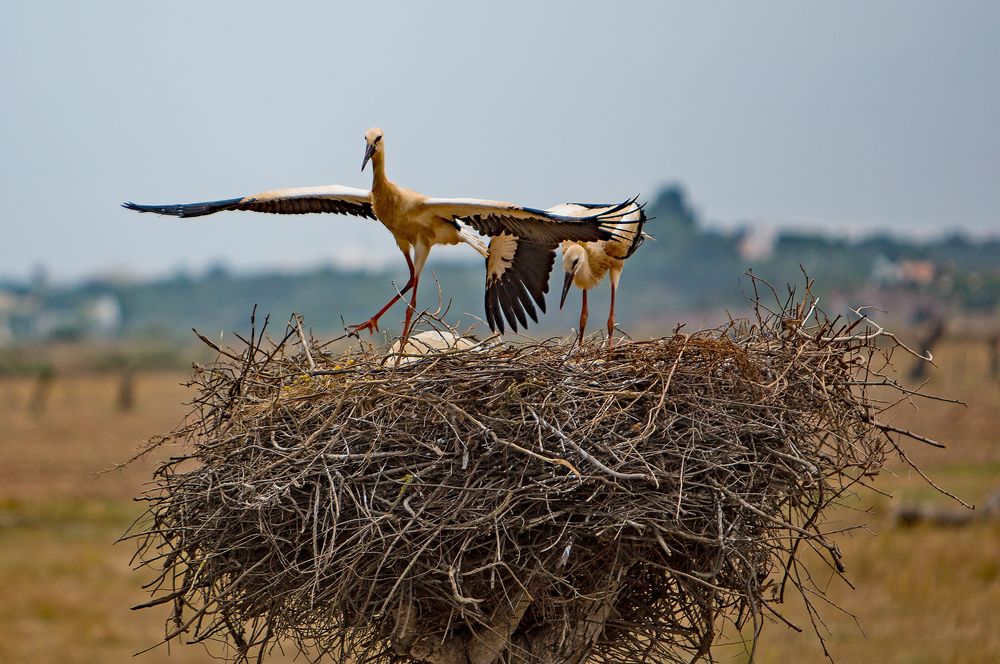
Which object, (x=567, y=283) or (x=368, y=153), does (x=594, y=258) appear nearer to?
(x=567, y=283)

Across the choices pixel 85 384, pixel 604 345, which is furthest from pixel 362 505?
pixel 85 384

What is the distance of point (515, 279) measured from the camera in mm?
6203

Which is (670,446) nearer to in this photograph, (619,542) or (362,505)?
(619,542)

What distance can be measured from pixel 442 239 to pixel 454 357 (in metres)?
1.09

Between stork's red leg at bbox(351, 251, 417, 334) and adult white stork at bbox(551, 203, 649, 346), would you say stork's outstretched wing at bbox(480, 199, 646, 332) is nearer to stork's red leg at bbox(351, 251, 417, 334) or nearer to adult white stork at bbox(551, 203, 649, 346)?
adult white stork at bbox(551, 203, 649, 346)

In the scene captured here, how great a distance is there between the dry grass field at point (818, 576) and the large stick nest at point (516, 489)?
300 cm

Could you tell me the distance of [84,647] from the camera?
14156 mm

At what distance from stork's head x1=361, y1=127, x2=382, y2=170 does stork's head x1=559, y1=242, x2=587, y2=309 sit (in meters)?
1.12

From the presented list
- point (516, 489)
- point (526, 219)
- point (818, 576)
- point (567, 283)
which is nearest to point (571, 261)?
point (567, 283)

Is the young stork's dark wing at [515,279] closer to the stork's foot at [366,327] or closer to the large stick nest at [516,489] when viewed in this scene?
the stork's foot at [366,327]

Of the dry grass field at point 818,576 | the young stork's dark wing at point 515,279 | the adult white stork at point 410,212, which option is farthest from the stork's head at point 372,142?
the dry grass field at point 818,576

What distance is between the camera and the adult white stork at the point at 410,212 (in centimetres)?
496

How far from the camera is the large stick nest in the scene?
409 cm

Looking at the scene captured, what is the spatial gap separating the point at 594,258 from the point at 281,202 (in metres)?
1.72
